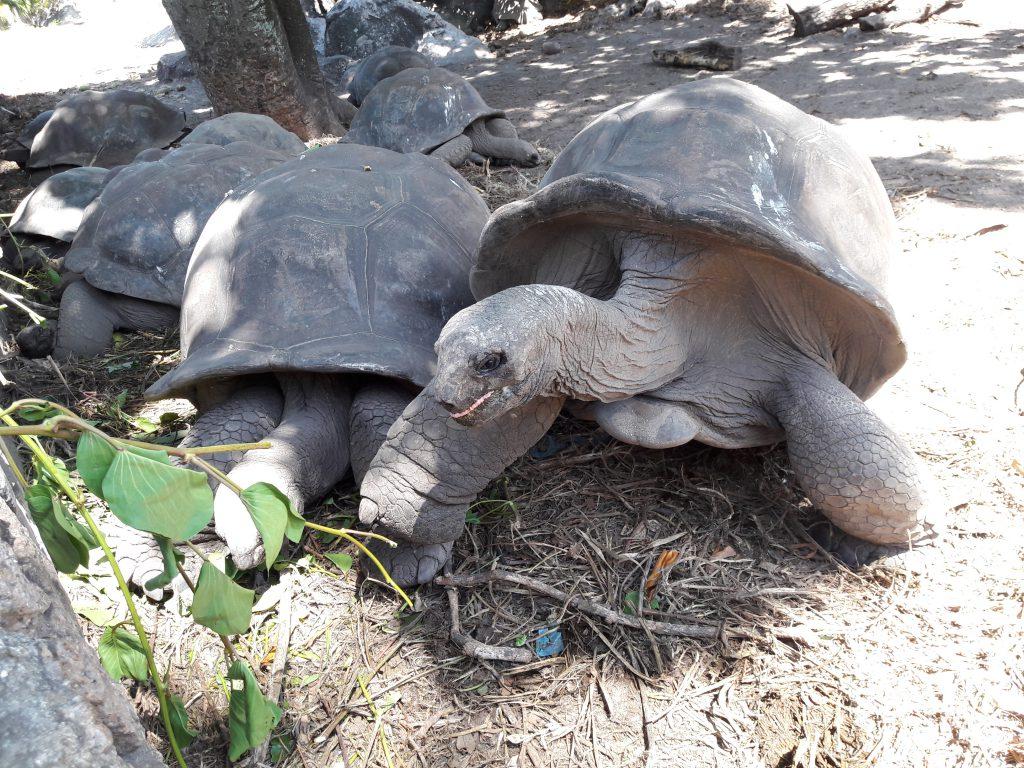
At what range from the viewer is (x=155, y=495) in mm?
862

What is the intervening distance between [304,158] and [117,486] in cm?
232

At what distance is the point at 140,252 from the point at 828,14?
8.51 metres

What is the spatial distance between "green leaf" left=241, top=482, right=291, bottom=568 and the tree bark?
9779 millimetres

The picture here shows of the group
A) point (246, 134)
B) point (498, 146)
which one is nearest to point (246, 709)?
point (246, 134)

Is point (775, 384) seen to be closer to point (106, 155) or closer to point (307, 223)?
point (307, 223)

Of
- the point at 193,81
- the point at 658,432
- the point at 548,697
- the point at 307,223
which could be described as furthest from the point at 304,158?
the point at 193,81

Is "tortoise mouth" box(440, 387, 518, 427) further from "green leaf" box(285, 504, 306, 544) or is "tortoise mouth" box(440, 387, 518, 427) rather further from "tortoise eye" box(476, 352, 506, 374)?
"green leaf" box(285, 504, 306, 544)

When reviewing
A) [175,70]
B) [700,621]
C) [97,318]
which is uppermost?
[175,70]

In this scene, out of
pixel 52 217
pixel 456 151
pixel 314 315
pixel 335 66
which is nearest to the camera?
pixel 314 315

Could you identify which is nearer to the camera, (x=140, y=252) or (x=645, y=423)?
(x=645, y=423)

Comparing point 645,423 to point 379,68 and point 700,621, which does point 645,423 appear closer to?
point 700,621

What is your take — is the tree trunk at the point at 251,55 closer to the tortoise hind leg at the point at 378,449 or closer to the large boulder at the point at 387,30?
the tortoise hind leg at the point at 378,449

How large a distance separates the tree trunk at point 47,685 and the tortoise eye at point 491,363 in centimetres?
90

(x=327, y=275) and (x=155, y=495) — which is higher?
(x=155, y=495)
